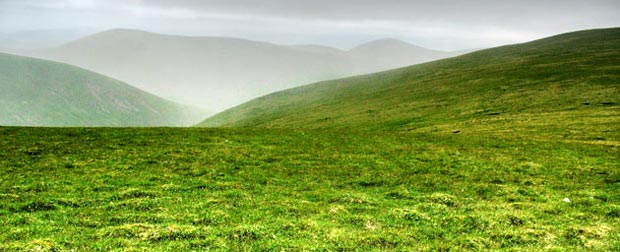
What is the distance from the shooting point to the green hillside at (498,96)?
53.9 meters

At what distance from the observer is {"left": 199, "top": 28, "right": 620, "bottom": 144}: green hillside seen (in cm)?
5390

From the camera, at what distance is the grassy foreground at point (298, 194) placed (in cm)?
1552

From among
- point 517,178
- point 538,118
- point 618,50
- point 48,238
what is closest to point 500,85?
point 538,118

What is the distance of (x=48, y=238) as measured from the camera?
14.7 m

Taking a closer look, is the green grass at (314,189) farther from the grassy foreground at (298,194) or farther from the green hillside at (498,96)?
the green hillside at (498,96)

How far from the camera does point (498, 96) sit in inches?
3007

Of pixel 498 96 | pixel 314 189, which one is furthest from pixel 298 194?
pixel 498 96

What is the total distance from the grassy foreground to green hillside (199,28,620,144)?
1723 centimetres

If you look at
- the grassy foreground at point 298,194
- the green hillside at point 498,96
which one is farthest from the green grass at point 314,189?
the green hillside at point 498,96

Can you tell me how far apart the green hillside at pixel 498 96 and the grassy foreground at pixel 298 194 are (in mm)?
17226

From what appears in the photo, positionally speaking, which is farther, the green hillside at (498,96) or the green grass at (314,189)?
the green hillside at (498,96)

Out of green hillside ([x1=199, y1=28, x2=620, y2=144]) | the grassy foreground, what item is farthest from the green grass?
green hillside ([x1=199, y1=28, x2=620, y2=144])

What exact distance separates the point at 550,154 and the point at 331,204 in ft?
71.9

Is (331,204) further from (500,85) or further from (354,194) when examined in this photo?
(500,85)
